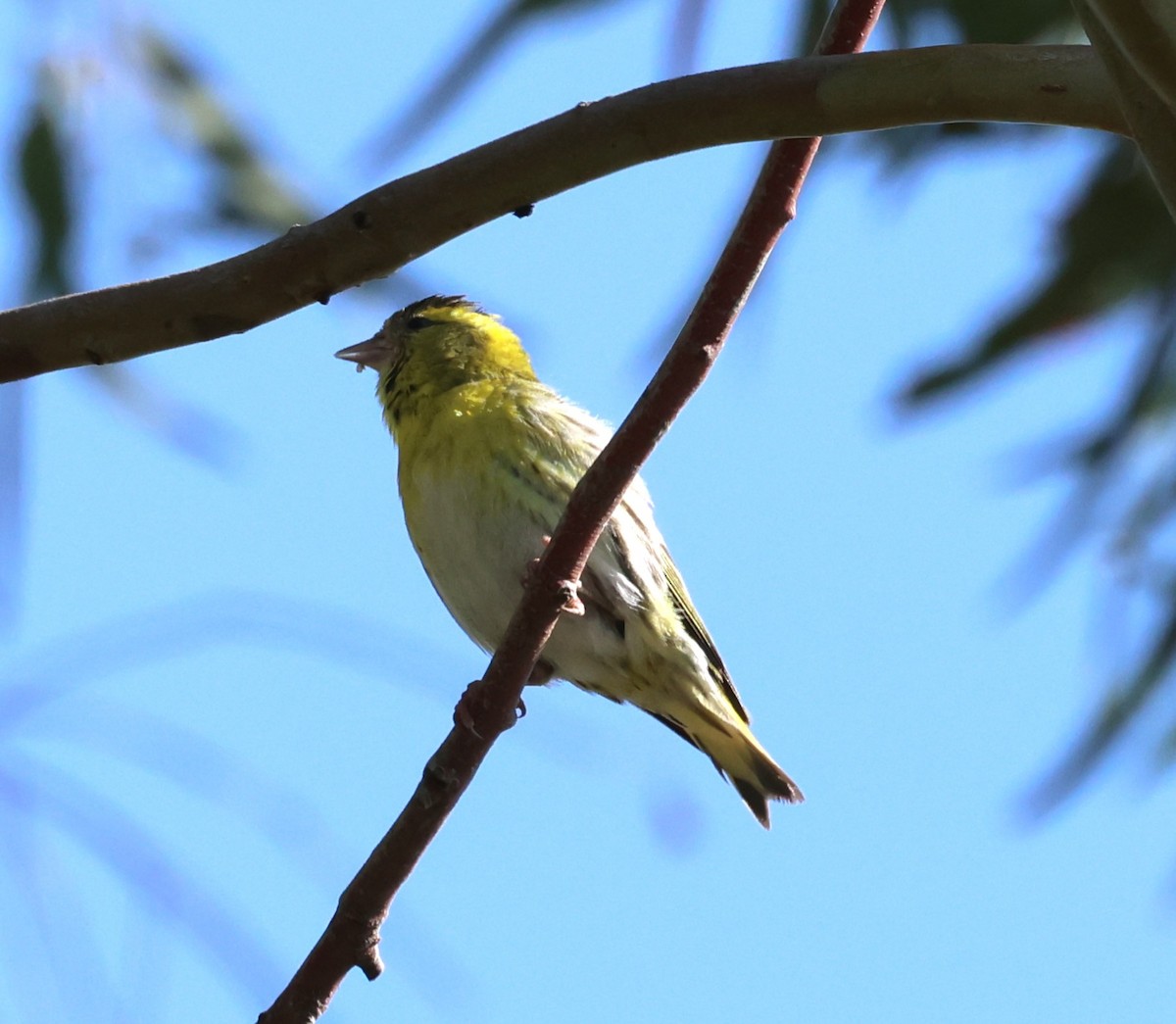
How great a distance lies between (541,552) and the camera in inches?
141

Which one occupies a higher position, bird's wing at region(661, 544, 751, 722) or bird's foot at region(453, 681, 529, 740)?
bird's wing at region(661, 544, 751, 722)

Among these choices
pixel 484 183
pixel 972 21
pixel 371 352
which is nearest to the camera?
pixel 484 183

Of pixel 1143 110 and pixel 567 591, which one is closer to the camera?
pixel 1143 110

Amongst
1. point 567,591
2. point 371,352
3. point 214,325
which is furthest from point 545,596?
point 371,352

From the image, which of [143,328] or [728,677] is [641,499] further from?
[143,328]

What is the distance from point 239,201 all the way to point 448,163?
6.30 ft

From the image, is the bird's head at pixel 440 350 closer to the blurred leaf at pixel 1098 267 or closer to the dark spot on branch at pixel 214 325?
the blurred leaf at pixel 1098 267

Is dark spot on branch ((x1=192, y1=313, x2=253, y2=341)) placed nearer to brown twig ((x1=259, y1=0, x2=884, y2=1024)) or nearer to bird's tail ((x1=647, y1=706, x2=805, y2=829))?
brown twig ((x1=259, y1=0, x2=884, y2=1024))

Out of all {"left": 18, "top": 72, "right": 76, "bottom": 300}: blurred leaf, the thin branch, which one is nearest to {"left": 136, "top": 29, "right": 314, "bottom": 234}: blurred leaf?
{"left": 18, "top": 72, "right": 76, "bottom": 300}: blurred leaf

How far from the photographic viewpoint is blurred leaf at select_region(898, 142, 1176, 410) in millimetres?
3264

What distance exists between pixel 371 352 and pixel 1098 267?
1.92 meters

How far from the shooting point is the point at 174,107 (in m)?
3.69

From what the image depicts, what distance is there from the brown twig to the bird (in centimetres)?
123

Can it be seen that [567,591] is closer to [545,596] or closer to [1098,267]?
[545,596]
